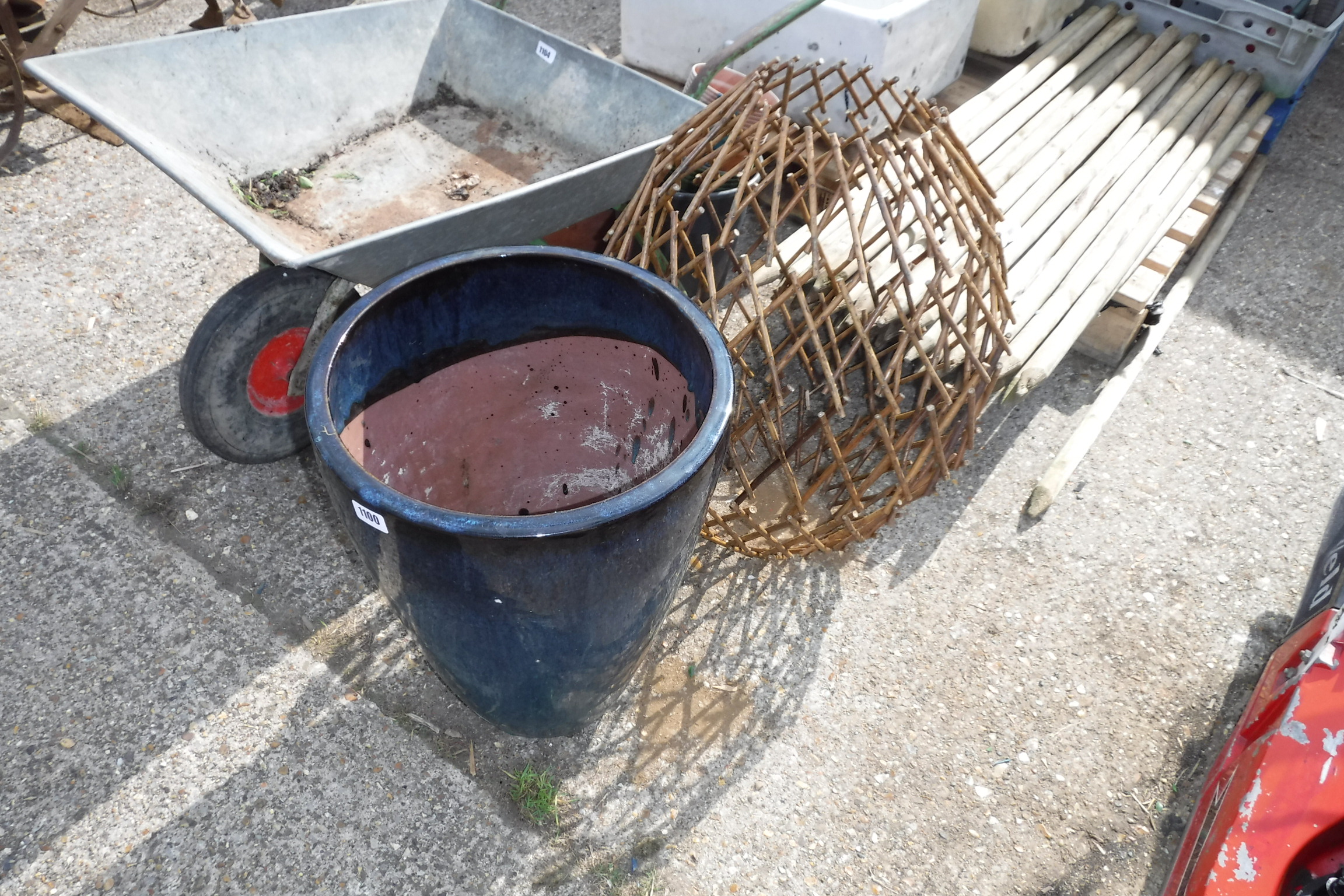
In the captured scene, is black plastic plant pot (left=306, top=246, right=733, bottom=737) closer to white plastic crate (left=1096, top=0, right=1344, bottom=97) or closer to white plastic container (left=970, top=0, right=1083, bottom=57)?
white plastic container (left=970, top=0, right=1083, bottom=57)

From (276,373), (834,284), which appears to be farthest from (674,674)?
(276,373)

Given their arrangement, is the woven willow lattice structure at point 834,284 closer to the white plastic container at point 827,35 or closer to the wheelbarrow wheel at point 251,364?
the white plastic container at point 827,35

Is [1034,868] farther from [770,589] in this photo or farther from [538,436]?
[538,436]

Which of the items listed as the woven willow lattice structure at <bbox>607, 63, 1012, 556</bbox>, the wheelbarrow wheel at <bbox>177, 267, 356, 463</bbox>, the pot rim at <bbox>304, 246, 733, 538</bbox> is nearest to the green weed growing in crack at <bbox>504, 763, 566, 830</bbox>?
the woven willow lattice structure at <bbox>607, 63, 1012, 556</bbox>

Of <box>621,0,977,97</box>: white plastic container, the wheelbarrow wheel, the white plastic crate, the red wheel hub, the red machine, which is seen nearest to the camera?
the red machine

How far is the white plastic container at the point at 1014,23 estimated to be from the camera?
4.55 metres

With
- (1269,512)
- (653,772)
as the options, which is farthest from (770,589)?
(1269,512)

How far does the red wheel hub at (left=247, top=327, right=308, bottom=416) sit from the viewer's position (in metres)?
2.90

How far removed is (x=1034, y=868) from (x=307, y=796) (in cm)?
192

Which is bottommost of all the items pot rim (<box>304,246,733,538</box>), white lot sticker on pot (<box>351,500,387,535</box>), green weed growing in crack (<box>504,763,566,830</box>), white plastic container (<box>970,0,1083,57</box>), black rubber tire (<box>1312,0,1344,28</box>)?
green weed growing in crack (<box>504,763,566,830</box>)

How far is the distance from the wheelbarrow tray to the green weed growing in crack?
1484mm

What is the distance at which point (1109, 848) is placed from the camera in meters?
2.38

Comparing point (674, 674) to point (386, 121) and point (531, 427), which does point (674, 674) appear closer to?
point (531, 427)

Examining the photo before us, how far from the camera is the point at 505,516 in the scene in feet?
5.24
